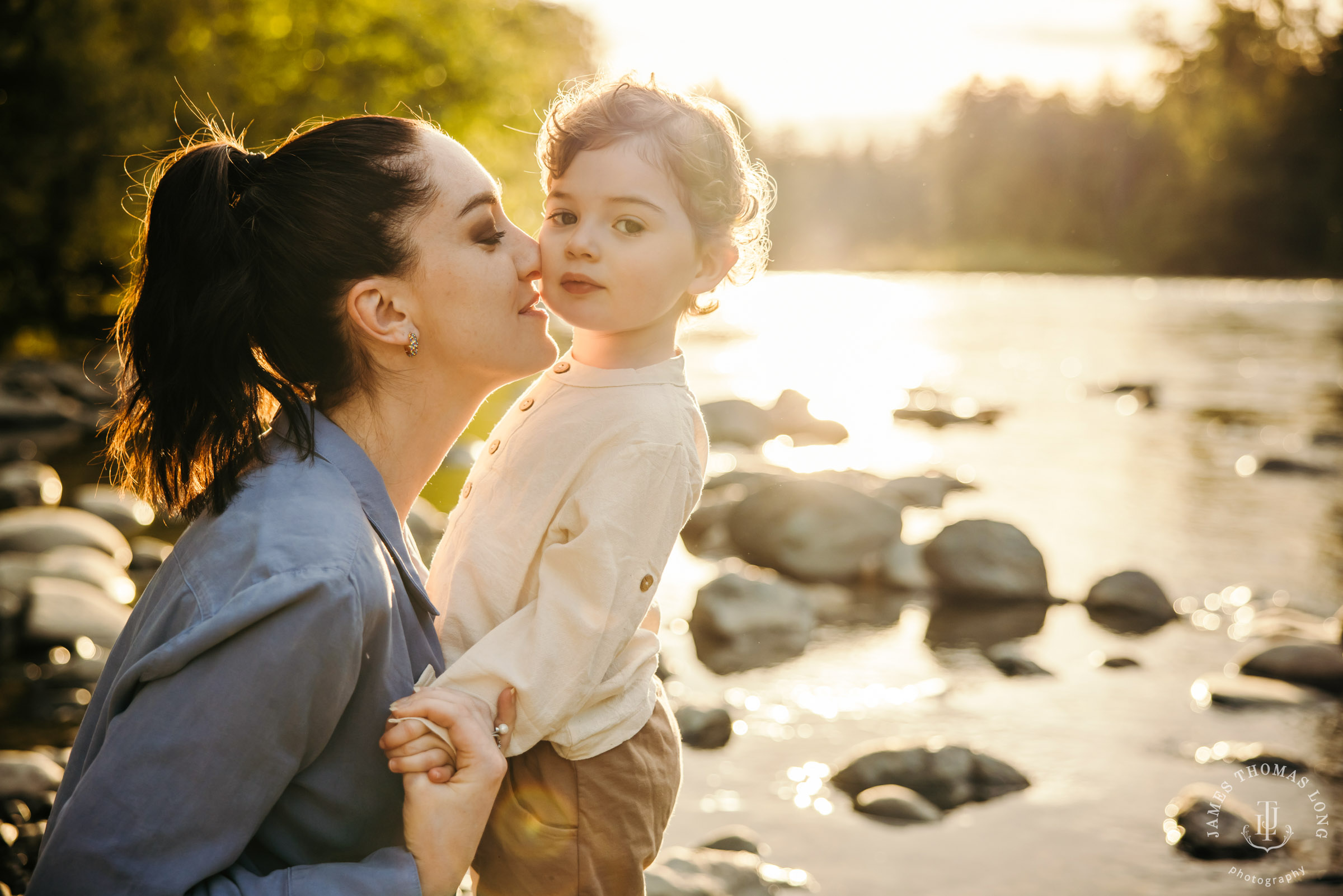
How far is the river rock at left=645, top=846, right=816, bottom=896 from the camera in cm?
358

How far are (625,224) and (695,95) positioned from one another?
42 centimetres

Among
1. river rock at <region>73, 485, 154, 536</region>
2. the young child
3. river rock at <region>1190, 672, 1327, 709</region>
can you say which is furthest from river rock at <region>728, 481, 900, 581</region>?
the young child

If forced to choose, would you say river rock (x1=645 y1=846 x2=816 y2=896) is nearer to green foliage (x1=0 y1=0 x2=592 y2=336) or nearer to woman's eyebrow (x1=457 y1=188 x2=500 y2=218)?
woman's eyebrow (x1=457 y1=188 x2=500 y2=218)

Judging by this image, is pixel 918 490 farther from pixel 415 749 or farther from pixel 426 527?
pixel 415 749

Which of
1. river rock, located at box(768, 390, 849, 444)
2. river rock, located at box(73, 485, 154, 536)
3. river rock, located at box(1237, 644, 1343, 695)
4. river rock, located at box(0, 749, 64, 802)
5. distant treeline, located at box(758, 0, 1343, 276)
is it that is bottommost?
river rock, located at box(0, 749, 64, 802)

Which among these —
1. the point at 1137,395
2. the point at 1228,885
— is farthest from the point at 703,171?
the point at 1137,395

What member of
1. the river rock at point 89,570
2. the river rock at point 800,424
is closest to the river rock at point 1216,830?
the river rock at point 89,570

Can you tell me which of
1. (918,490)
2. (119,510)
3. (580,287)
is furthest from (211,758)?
(918,490)

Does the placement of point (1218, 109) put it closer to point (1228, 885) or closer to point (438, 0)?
point (438, 0)

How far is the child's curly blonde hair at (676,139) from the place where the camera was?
87.3 inches

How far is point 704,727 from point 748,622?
1325mm

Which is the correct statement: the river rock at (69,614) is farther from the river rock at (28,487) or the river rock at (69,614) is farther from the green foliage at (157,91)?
the green foliage at (157,91)

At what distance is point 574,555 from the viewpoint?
1878mm

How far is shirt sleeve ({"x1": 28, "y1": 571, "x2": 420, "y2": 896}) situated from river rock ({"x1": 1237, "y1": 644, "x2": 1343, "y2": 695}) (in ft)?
18.7
